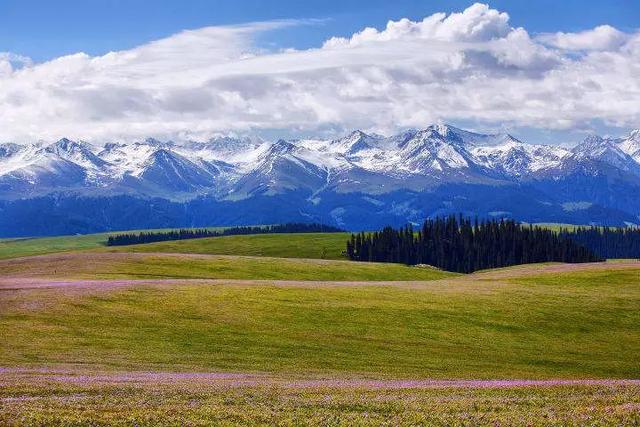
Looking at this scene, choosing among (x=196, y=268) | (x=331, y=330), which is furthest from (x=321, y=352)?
(x=196, y=268)

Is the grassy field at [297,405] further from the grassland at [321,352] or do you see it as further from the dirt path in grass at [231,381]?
the dirt path in grass at [231,381]

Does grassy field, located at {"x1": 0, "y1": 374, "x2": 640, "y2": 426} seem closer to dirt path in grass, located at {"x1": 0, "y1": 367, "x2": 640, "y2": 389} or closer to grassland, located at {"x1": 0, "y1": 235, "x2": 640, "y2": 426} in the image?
grassland, located at {"x1": 0, "y1": 235, "x2": 640, "y2": 426}

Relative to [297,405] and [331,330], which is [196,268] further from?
[297,405]

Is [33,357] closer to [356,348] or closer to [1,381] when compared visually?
[1,381]

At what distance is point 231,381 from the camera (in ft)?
153

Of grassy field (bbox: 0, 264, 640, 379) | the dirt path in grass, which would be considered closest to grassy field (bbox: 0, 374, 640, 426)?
the dirt path in grass

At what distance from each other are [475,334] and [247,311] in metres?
25.6

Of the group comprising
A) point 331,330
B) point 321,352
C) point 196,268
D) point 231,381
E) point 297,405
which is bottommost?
point 321,352

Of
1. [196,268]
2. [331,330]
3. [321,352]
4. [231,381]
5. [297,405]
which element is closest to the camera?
[297,405]

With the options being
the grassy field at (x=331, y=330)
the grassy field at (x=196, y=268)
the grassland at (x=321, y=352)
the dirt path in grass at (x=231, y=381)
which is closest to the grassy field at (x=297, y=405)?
the grassland at (x=321, y=352)

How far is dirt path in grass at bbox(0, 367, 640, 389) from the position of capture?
43938mm

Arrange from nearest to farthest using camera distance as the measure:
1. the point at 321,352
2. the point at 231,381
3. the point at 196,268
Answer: the point at 231,381
the point at 321,352
the point at 196,268

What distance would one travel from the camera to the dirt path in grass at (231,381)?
4394 cm

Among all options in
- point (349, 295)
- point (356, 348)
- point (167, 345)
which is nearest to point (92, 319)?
point (167, 345)
